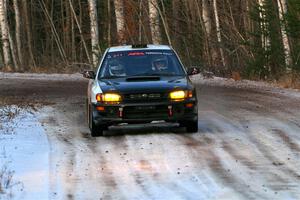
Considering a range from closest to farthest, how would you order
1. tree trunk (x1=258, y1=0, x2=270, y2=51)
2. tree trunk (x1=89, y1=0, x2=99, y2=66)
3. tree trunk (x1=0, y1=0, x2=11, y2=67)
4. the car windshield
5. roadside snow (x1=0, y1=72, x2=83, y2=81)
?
the car windshield < tree trunk (x1=258, y1=0, x2=270, y2=51) < roadside snow (x1=0, y1=72, x2=83, y2=81) < tree trunk (x1=89, y1=0, x2=99, y2=66) < tree trunk (x1=0, y1=0, x2=11, y2=67)

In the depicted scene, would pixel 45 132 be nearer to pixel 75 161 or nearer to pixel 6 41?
pixel 75 161

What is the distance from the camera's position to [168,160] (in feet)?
34.5

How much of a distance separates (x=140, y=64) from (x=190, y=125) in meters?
1.66

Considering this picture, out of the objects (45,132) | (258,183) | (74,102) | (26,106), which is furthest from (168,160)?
(74,102)

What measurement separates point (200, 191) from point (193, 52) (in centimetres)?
2596

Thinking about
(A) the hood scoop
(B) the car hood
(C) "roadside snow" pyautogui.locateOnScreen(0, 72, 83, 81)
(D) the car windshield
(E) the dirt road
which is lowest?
(C) "roadside snow" pyautogui.locateOnScreen(0, 72, 83, 81)

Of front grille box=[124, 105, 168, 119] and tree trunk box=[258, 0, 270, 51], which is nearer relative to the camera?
front grille box=[124, 105, 168, 119]

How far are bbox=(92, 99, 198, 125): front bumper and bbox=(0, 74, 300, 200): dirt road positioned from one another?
13.1 inches

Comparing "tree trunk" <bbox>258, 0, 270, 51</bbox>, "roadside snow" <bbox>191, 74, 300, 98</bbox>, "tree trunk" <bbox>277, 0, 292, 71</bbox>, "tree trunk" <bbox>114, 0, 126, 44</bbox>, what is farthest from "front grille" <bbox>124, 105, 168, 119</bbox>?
"tree trunk" <bbox>114, 0, 126, 44</bbox>

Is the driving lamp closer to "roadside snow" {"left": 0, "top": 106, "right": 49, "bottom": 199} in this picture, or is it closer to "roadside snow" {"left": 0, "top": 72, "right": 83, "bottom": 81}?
"roadside snow" {"left": 0, "top": 106, "right": 49, "bottom": 199}

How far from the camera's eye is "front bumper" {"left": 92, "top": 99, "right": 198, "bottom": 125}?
12.7 meters

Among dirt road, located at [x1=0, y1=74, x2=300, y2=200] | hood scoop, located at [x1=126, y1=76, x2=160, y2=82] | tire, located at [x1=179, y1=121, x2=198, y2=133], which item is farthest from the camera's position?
hood scoop, located at [x1=126, y1=76, x2=160, y2=82]

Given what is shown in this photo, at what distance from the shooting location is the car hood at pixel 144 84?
12.7 meters

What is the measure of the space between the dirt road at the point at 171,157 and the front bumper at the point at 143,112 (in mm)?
333
